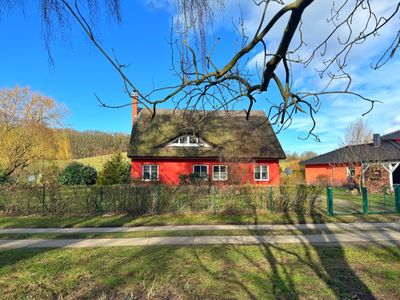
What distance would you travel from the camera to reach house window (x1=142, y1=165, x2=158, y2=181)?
25.2 meters

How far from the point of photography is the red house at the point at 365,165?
23.6 metres

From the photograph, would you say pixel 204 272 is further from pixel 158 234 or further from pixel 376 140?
pixel 376 140

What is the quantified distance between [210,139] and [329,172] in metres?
14.0

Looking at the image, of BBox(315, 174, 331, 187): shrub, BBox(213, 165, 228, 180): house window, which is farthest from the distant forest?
BBox(315, 174, 331, 187): shrub

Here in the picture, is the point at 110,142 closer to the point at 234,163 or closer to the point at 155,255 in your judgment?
the point at 234,163

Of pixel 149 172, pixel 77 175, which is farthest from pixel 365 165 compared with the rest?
pixel 77 175

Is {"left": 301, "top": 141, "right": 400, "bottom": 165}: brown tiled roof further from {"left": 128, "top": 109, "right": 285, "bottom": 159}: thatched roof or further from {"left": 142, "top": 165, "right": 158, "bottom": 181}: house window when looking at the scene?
{"left": 142, "top": 165, "right": 158, "bottom": 181}: house window

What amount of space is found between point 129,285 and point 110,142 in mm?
45620

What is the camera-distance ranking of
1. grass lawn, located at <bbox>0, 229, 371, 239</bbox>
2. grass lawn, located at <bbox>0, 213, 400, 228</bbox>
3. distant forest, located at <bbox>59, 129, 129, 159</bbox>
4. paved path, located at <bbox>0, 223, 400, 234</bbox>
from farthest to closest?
distant forest, located at <bbox>59, 129, 129, 159</bbox> → grass lawn, located at <bbox>0, 213, 400, 228</bbox> → paved path, located at <bbox>0, 223, 400, 234</bbox> → grass lawn, located at <bbox>0, 229, 371, 239</bbox>

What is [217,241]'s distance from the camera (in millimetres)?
7520

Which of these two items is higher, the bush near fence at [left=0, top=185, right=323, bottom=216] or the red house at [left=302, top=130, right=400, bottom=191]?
the red house at [left=302, top=130, right=400, bottom=191]

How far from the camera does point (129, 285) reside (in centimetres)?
465

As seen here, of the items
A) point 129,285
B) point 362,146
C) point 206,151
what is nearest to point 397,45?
point 129,285

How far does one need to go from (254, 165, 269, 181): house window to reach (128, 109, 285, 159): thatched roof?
107 centimetres
